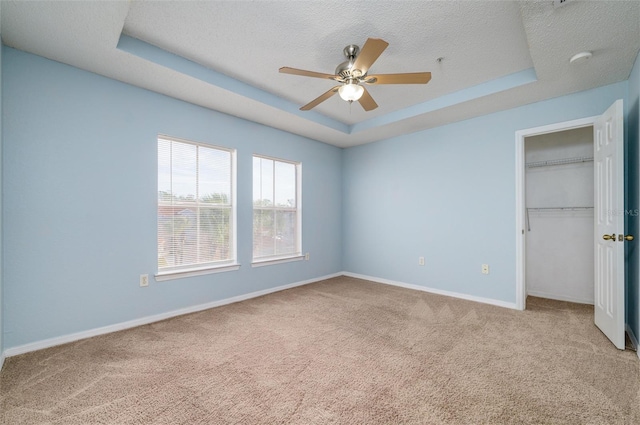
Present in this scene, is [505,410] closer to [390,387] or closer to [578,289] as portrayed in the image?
[390,387]

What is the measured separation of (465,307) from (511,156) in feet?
6.49

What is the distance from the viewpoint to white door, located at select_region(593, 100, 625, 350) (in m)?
2.32

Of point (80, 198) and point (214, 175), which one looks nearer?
point (80, 198)

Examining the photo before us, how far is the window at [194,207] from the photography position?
10.4ft

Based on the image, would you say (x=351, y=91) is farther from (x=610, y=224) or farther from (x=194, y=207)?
(x=610, y=224)

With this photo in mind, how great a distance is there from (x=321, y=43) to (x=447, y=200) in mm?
2805

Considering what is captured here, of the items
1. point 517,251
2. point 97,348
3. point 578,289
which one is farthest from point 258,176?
point 578,289

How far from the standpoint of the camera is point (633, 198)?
8.52ft

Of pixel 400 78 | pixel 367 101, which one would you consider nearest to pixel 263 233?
pixel 367 101

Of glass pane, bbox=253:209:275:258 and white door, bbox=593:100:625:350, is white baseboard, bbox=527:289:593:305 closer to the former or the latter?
white door, bbox=593:100:625:350

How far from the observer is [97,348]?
2361mm

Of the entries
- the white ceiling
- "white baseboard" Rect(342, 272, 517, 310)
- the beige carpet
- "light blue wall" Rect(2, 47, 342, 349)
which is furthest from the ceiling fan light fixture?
"white baseboard" Rect(342, 272, 517, 310)

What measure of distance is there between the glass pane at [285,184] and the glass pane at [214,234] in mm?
955

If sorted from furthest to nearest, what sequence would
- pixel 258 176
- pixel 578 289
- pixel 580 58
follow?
pixel 258 176 < pixel 578 289 < pixel 580 58
